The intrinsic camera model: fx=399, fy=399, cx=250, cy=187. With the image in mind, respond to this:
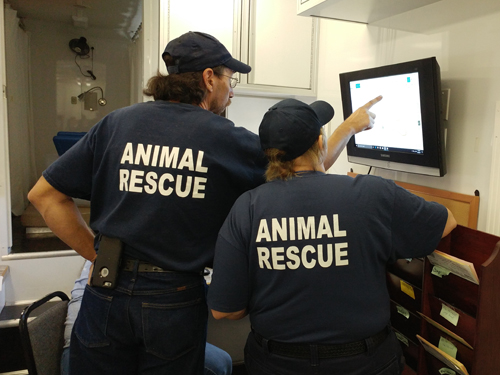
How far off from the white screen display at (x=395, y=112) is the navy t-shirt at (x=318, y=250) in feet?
2.24

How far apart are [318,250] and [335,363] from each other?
0.87 ft

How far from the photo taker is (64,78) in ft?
15.7

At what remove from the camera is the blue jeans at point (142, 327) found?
1.06 meters

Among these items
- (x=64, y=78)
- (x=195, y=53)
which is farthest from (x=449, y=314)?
(x=64, y=78)

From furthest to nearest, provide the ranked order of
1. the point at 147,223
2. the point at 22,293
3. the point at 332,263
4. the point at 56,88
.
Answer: the point at 56,88, the point at 22,293, the point at 147,223, the point at 332,263

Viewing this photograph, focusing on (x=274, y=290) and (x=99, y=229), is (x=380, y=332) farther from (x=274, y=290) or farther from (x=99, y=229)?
(x=99, y=229)

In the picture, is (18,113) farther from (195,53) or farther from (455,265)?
(455,265)

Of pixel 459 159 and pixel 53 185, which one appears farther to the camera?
pixel 459 159

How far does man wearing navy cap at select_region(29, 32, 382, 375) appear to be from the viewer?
41.8 inches

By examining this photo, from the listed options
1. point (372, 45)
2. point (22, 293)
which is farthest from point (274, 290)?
point (22, 293)

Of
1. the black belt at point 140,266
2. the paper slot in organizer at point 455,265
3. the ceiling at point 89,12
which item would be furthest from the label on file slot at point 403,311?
the ceiling at point 89,12

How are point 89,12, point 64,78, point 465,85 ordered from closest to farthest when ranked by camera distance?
point 465,85 < point 89,12 < point 64,78

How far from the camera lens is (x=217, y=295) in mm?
995

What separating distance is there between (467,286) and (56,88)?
4919mm
